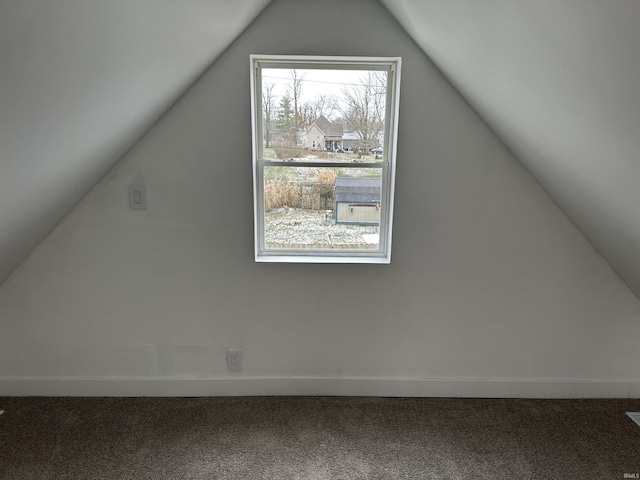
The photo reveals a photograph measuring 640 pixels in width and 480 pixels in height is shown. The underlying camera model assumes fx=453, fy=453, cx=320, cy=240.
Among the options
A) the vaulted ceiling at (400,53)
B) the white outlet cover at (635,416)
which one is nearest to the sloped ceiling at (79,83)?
the vaulted ceiling at (400,53)

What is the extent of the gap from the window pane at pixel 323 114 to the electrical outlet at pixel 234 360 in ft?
3.37

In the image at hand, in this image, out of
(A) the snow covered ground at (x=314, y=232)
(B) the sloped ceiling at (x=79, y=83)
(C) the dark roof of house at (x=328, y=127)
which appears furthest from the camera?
(A) the snow covered ground at (x=314, y=232)

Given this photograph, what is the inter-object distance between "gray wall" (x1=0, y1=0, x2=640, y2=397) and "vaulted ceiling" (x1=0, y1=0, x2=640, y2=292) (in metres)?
0.12

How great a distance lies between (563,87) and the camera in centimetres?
121

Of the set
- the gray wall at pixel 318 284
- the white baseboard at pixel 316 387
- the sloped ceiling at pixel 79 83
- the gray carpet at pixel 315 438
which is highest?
the sloped ceiling at pixel 79 83

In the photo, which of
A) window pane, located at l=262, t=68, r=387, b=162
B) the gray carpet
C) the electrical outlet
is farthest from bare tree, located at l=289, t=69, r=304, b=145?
the gray carpet

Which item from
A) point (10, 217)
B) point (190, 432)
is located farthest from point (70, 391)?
point (10, 217)

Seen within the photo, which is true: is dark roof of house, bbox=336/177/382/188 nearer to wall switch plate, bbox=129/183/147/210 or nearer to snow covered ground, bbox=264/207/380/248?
snow covered ground, bbox=264/207/380/248

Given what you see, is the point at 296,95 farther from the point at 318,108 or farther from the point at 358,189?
the point at 358,189

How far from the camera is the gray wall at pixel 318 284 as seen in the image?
2141 mm

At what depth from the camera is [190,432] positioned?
7.04 feet

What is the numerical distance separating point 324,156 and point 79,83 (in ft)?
4.26

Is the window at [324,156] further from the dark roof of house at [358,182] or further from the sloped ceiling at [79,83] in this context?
the sloped ceiling at [79,83]

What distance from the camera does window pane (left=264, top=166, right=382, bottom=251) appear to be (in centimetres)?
230
